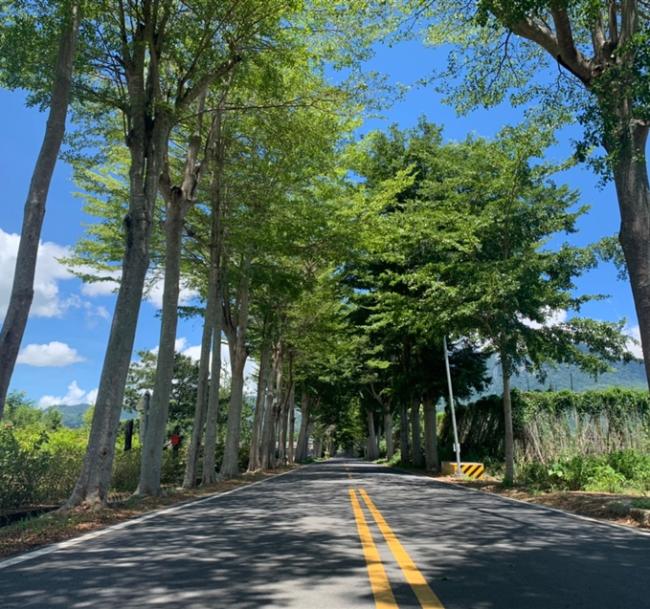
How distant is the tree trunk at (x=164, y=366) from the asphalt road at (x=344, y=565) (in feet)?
11.9

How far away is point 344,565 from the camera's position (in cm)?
555

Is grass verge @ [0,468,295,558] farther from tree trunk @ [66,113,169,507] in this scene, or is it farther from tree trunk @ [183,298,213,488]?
tree trunk @ [183,298,213,488]

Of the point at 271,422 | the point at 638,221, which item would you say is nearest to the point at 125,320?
the point at 638,221

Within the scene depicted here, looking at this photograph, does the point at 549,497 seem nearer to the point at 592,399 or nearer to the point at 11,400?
the point at 592,399

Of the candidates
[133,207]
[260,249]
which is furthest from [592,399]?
[133,207]

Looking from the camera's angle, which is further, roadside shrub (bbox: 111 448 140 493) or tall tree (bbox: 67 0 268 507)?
roadside shrub (bbox: 111 448 140 493)

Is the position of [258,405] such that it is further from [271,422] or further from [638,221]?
[638,221]

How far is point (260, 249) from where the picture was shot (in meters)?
19.1

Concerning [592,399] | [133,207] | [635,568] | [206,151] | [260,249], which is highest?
[206,151]

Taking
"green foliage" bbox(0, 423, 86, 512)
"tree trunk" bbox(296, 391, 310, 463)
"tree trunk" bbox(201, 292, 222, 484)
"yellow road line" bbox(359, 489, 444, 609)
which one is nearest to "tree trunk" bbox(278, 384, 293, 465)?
"tree trunk" bbox(296, 391, 310, 463)

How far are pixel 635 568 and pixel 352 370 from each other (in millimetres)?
32209

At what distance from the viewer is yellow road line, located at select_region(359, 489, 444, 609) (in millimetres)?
4309

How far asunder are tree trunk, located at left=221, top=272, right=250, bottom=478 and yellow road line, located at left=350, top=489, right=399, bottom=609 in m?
13.2

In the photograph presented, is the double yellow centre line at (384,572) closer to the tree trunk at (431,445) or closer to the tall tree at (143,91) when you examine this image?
the tall tree at (143,91)
